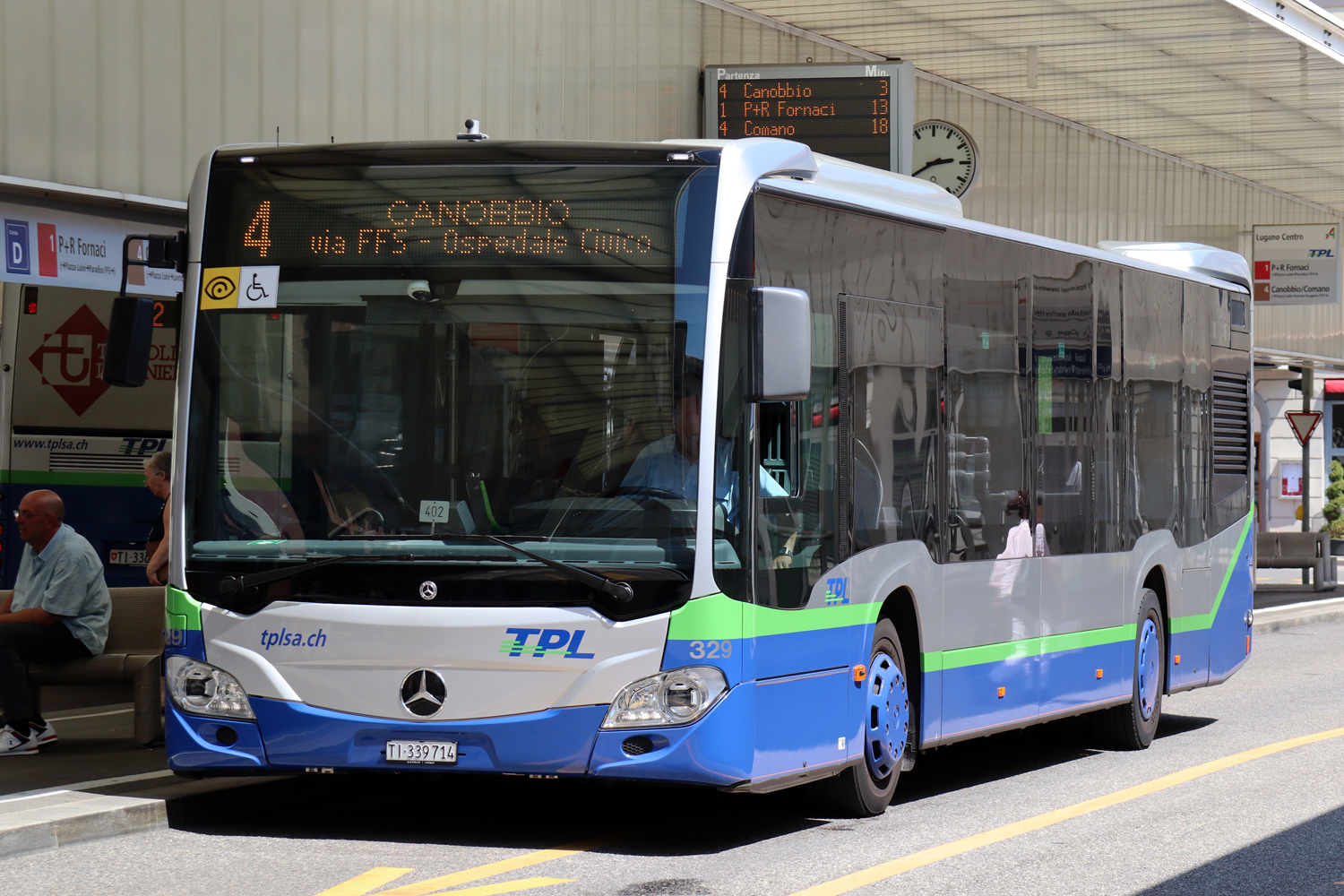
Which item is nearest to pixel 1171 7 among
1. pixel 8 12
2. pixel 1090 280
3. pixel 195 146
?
pixel 1090 280

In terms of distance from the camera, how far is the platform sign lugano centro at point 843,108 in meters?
17.2

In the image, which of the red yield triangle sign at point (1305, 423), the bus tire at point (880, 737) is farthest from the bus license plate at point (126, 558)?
the red yield triangle sign at point (1305, 423)

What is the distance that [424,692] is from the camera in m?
7.46

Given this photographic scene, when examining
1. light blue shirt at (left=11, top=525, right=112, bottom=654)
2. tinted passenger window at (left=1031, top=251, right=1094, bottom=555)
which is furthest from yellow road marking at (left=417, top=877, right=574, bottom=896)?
tinted passenger window at (left=1031, top=251, right=1094, bottom=555)

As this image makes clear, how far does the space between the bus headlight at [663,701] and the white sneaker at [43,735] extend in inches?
156

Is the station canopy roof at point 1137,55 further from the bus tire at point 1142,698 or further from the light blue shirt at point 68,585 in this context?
the light blue shirt at point 68,585

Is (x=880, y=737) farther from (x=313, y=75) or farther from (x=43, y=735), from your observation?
(x=313, y=75)

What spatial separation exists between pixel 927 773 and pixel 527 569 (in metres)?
4.17

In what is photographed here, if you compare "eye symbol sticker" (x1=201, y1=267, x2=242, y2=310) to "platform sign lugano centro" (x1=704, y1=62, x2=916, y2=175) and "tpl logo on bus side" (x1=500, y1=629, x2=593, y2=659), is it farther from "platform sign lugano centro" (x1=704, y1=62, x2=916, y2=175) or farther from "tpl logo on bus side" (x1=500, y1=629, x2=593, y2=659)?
"platform sign lugano centro" (x1=704, y1=62, x2=916, y2=175)

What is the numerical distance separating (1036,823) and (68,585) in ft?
16.8

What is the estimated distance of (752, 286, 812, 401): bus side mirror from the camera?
7.38 meters

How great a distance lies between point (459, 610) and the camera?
7.42 m

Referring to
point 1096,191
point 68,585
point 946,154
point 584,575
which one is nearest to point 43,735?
point 68,585

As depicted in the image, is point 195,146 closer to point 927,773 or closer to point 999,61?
point 927,773
